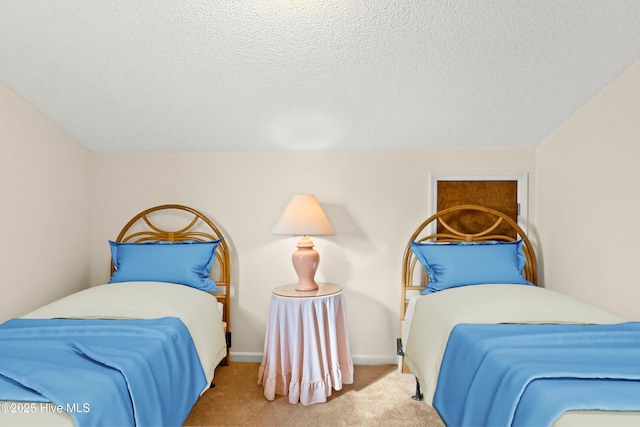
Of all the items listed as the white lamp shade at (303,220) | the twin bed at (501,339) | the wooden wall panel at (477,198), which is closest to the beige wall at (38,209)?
the white lamp shade at (303,220)

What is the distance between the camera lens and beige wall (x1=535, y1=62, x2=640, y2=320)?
2.35 metres

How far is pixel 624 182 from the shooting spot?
7.87 ft

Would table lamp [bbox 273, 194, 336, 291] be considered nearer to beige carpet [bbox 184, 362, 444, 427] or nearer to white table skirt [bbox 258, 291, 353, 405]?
white table skirt [bbox 258, 291, 353, 405]

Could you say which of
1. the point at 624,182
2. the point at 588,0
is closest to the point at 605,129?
the point at 624,182

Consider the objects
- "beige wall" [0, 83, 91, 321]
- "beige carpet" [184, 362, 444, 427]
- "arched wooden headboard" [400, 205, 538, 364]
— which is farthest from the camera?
"arched wooden headboard" [400, 205, 538, 364]

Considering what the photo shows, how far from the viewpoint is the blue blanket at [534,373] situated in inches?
53.1

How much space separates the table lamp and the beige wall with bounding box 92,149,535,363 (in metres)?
0.35

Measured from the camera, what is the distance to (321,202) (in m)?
3.40

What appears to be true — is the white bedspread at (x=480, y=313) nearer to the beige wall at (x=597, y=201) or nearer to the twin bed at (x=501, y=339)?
the twin bed at (x=501, y=339)

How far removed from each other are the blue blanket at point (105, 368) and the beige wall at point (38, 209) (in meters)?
0.62

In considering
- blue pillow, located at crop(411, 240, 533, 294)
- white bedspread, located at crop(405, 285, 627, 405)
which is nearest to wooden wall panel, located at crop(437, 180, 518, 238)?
blue pillow, located at crop(411, 240, 533, 294)

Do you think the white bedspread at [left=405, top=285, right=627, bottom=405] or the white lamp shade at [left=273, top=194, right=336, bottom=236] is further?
the white lamp shade at [left=273, top=194, right=336, bottom=236]

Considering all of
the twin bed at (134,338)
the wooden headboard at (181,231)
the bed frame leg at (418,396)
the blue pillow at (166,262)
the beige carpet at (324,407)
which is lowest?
the beige carpet at (324,407)

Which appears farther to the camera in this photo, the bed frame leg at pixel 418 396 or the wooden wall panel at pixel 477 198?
the wooden wall panel at pixel 477 198
